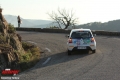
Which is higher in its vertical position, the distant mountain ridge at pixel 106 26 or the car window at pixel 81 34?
the car window at pixel 81 34

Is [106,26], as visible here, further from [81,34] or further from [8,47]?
[8,47]

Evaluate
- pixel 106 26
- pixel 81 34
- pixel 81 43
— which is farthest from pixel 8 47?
pixel 106 26

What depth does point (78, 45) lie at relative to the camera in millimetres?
14570

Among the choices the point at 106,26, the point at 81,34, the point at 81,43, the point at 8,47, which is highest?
the point at 81,34

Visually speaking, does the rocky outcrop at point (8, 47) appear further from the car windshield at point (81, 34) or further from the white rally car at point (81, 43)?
the car windshield at point (81, 34)

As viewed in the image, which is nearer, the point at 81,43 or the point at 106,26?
the point at 81,43

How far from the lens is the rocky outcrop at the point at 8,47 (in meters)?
10.7

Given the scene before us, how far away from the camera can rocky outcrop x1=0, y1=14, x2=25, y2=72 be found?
35.1 ft

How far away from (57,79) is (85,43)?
621 cm

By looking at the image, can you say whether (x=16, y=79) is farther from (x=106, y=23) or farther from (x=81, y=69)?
(x=106, y=23)

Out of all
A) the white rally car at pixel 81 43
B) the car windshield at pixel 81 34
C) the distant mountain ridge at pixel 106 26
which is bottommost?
the distant mountain ridge at pixel 106 26

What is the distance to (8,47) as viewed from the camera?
38.6 feet

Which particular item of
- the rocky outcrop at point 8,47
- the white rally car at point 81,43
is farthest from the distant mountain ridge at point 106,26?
the rocky outcrop at point 8,47

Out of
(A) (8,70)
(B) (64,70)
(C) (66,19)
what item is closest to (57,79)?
(B) (64,70)
